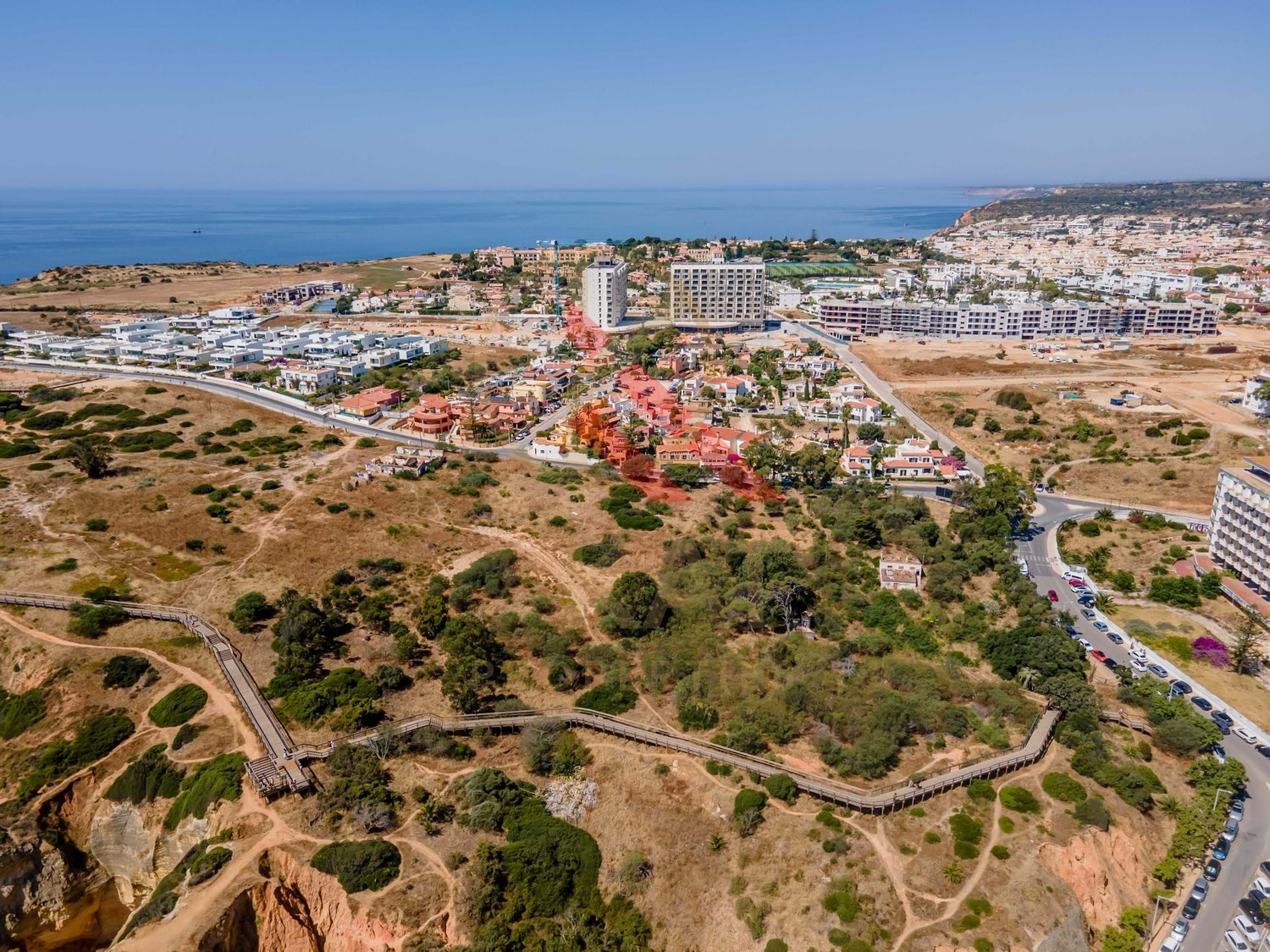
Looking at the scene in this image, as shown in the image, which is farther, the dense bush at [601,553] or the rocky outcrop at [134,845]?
the dense bush at [601,553]

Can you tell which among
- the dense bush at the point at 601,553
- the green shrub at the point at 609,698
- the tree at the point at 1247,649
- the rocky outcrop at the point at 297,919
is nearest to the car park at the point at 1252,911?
the tree at the point at 1247,649

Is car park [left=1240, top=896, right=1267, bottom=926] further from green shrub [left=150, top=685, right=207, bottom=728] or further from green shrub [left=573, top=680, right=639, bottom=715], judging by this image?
green shrub [left=150, top=685, right=207, bottom=728]

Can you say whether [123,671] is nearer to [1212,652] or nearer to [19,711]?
[19,711]

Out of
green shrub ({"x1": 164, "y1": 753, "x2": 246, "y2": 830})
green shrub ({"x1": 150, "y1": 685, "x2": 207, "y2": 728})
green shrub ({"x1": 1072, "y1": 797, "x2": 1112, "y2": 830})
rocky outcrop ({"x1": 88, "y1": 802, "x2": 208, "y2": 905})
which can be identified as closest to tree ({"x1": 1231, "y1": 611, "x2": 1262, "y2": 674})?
green shrub ({"x1": 1072, "y1": 797, "x2": 1112, "y2": 830})

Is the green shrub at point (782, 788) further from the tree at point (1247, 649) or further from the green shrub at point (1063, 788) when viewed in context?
the tree at point (1247, 649)

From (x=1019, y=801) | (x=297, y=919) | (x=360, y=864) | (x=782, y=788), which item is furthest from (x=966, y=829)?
(x=297, y=919)

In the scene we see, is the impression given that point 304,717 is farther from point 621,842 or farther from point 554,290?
point 554,290

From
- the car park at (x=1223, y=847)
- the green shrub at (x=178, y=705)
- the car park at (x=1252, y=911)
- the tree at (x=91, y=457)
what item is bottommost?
the car park at (x=1252, y=911)
